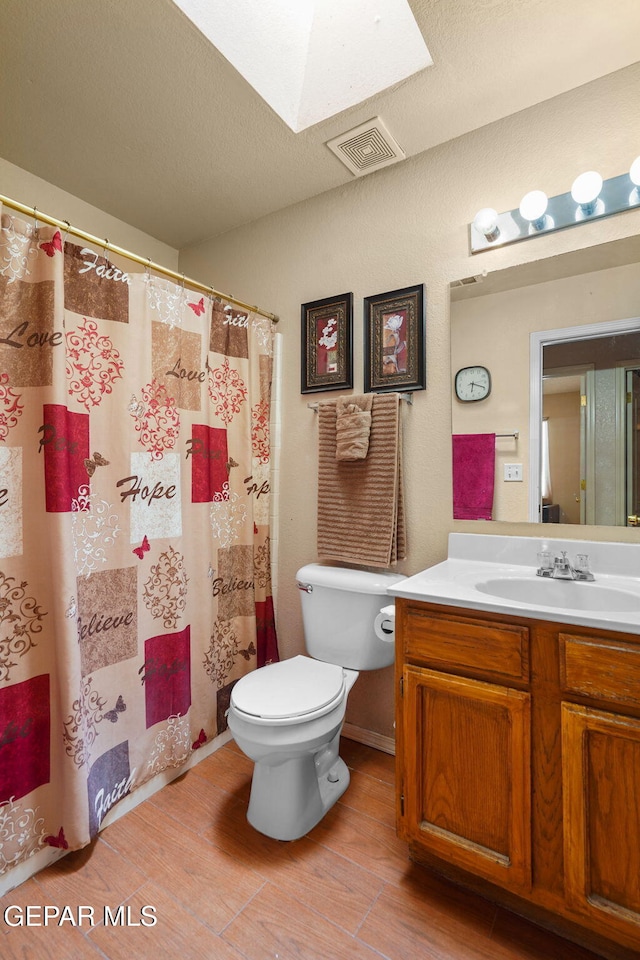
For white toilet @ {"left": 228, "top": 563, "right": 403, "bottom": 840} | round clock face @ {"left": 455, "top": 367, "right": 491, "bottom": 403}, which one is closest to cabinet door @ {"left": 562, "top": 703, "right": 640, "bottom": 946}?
white toilet @ {"left": 228, "top": 563, "right": 403, "bottom": 840}

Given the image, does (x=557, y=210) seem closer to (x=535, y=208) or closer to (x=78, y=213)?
(x=535, y=208)

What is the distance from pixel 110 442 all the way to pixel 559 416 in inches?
57.7

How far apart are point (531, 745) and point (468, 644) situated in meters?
0.26

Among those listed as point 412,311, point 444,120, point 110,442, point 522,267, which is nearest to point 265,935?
point 110,442

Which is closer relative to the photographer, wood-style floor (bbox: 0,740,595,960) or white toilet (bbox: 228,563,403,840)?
wood-style floor (bbox: 0,740,595,960)

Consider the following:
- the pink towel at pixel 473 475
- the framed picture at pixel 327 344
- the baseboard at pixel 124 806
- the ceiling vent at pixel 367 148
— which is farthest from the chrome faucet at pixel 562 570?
the ceiling vent at pixel 367 148

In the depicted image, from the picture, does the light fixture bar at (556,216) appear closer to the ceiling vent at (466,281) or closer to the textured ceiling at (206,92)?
the ceiling vent at (466,281)

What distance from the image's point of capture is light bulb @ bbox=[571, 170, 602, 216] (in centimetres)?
135

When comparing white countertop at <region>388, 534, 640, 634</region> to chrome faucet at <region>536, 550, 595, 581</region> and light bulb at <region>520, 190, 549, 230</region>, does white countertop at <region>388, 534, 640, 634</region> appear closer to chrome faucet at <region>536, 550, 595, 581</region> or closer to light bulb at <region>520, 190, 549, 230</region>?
chrome faucet at <region>536, 550, 595, 581</region>

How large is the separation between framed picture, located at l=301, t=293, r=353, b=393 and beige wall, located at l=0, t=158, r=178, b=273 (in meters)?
1.00

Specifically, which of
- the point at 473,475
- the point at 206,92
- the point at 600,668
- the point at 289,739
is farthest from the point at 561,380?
the point at 206,92

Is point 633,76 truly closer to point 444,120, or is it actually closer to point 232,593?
point 444,120

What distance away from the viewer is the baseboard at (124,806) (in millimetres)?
1227

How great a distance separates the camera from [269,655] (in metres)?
2.04
